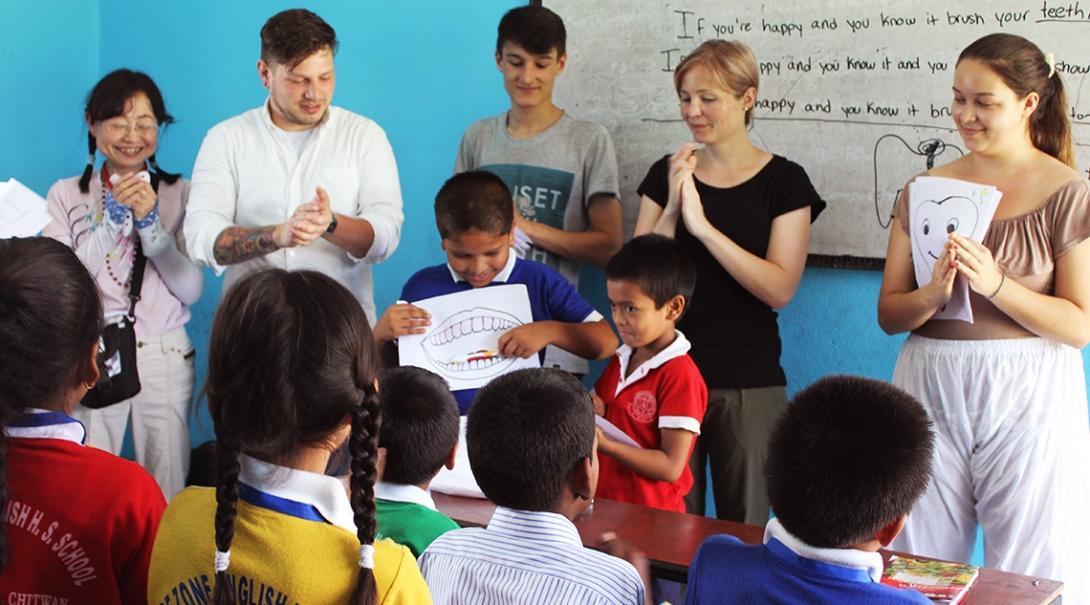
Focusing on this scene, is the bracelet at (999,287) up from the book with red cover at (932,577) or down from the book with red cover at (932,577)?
up

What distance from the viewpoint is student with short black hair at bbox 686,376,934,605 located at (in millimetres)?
1323

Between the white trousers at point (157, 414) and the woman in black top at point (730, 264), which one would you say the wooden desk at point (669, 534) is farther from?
the white trousers at point (157, 414)

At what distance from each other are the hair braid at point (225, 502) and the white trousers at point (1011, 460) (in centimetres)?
166

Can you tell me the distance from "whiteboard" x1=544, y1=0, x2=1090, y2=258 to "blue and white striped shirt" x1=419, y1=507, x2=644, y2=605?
184 cm

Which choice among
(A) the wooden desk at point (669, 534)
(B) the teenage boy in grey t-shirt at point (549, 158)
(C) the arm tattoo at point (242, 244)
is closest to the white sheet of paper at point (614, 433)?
(A) the wooden desk at point (669, 534)

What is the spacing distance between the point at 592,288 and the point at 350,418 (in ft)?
7.26

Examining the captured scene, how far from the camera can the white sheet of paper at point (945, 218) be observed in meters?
2.33

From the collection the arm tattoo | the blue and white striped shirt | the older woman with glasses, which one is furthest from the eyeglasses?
the blue and white striped shirt

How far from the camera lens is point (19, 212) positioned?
9.73ft

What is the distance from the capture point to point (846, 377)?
145 cm

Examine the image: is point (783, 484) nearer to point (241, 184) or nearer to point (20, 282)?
point (20, 282)

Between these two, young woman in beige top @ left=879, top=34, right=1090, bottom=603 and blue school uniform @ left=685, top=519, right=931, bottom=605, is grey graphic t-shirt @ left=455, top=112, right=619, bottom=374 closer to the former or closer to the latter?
young woman in beige top @ left=879, top=34, right=1090, bottom=603

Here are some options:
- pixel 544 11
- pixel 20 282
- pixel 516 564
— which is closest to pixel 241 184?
pixel 544 11

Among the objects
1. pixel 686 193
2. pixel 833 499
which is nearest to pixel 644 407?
pixel 686 193
